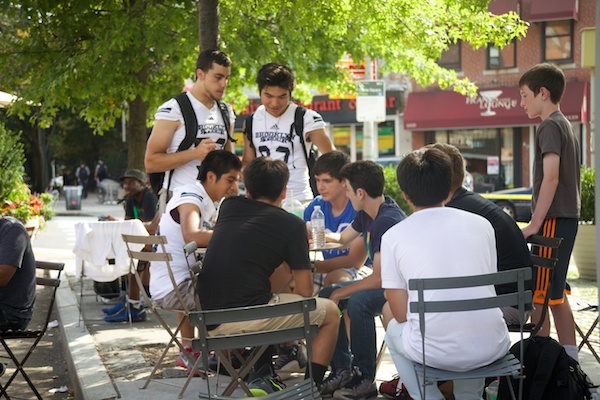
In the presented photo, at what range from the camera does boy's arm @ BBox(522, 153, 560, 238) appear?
595cm

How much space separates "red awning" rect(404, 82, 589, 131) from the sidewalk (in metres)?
21.4

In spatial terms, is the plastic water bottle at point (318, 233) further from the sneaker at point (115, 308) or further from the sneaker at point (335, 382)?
the sneaker at point (115, 308)

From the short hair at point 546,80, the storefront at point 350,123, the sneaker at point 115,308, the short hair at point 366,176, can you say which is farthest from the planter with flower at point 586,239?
the storefront at point 350,123

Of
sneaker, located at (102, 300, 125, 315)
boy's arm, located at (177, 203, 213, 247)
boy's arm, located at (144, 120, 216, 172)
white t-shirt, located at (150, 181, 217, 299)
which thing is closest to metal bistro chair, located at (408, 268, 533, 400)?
boy's arm, located at (177, 203, 213, 247)

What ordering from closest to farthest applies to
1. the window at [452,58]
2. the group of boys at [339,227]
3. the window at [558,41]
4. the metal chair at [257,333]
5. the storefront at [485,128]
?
the metal chair at [257,333]
the group of boys at [339,227]
the window at [558,41]
the storefront at [485,128]
the window at [452,58]

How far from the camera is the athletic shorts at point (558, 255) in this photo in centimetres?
574

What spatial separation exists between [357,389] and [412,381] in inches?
47.6

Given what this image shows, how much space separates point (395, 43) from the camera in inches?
504

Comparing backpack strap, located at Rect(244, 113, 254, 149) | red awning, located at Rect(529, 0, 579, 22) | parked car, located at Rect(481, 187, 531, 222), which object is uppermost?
red awning, located at Rect(529, 0, 579, 22)

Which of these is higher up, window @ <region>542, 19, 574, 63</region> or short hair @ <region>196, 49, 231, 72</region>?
window @ <region>542, 19, 574, 63</region>

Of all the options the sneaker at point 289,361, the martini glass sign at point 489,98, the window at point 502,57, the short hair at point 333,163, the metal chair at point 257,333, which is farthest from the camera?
the window at point 502,57

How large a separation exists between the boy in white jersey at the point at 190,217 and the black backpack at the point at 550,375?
2244mm

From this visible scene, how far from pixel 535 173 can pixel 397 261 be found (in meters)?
2.22

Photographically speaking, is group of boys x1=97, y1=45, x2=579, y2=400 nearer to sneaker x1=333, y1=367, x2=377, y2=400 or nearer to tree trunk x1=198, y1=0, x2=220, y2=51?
sneaker x1=333, y1=367, x2=377, y2=400
